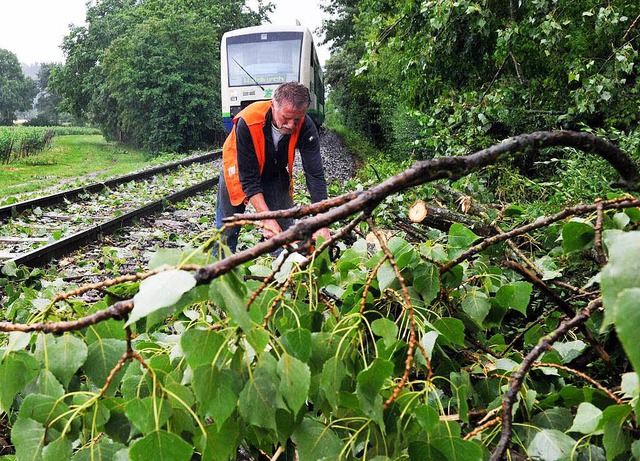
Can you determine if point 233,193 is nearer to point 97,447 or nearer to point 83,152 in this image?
point 97,447

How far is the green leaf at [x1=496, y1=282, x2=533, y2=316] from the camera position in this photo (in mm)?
1409

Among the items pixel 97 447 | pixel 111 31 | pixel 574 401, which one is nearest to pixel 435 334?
pixel 574 401

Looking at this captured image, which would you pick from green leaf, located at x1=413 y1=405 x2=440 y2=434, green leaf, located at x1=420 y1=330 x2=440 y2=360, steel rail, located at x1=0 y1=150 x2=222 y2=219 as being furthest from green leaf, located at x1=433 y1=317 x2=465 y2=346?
steel rail, located at x1=0 y1=150 x2=222 y2=219

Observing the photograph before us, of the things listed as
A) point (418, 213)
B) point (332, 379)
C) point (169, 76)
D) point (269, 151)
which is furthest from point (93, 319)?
point (169, 76)

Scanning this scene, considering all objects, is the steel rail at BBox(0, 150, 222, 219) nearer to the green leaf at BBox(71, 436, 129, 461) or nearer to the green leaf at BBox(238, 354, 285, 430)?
the green leaf at BBox(71, 436, 129, 461)

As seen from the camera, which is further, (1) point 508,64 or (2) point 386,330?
(1) point 508,64

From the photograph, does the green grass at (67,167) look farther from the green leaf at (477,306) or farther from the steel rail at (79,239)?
the green leaf at (477,306)

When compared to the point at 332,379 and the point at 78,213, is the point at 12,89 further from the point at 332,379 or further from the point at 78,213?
the point at 332,379

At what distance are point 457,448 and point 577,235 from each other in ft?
1.83

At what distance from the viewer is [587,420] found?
92cm

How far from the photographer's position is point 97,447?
2.97ft

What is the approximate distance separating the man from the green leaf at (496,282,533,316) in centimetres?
288

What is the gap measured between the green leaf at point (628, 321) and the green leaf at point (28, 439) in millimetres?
870

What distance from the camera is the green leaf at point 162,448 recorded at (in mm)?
755
